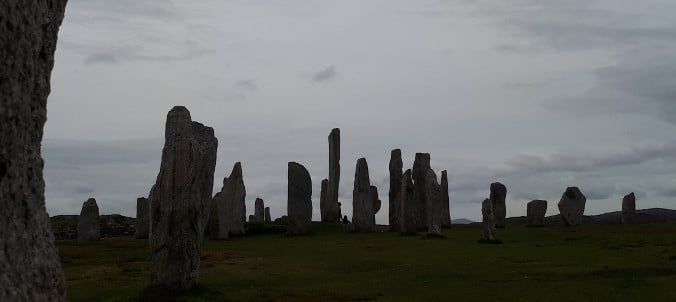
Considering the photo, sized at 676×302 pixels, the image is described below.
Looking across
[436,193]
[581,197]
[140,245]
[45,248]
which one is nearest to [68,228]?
[140,245]

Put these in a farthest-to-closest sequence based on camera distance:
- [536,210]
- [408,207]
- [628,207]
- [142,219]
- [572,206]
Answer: [628,207], [536,210], [572,206], [142,219], [408,207]

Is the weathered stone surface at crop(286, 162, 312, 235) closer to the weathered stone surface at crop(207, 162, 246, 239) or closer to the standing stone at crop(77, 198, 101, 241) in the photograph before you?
the weathered stone surface at crop(207, 162, 246, 239)

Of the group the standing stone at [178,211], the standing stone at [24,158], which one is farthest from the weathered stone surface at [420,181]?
the standing stone at [24,158]

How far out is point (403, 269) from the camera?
2108 cm

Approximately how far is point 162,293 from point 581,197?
3675cm

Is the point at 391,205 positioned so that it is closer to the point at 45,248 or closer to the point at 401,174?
the point at 401,174

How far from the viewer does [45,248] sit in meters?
3.92

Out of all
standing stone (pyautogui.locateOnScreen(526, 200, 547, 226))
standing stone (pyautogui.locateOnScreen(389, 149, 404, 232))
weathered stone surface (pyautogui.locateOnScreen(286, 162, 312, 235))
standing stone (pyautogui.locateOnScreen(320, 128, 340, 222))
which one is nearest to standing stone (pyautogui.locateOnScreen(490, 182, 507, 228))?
standing stone (pyautogui.locateOnScreen(526, 200, 547, 226))

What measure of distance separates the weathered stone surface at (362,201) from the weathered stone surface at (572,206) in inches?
524

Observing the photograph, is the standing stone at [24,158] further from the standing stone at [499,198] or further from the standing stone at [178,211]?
the standing stone at [499,198]

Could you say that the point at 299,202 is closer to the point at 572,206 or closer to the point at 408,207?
the point at 408,207

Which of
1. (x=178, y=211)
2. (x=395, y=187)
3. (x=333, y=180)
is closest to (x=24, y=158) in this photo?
(x=178, y=211)

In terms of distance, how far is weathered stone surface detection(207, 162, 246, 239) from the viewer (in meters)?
34.8

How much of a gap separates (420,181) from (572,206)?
12.4 m
